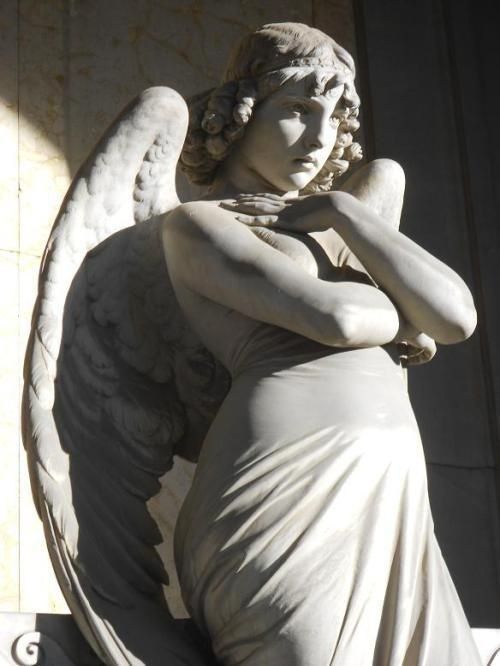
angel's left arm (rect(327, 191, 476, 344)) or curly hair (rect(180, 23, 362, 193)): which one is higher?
curly hair (rect(180, 23, 362, 193))

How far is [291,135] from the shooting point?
168 inches

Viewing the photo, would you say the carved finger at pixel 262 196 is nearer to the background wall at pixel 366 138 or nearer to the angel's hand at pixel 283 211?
the angel's hand at pixel 283 211

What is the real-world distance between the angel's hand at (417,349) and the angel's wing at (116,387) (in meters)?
0.39

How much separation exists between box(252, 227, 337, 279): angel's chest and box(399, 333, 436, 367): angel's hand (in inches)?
8.5

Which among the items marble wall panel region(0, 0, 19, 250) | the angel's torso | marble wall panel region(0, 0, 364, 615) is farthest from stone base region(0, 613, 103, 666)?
marble wall panel region(0, 0, 19, 250)

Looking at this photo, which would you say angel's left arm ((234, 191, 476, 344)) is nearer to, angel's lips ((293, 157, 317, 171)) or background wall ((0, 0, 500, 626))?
angel's lips ((293, 157, 317, 171))

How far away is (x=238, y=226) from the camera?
158 inches

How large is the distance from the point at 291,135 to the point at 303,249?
34cm

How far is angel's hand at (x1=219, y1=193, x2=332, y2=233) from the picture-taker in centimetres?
403

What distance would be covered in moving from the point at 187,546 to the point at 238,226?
638 mm

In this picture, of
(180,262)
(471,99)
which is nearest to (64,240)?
(180,262)

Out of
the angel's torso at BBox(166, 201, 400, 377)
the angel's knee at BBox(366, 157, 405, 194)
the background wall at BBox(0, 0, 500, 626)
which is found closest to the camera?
the angel's torso at BBox(166, 201, 400, 377)

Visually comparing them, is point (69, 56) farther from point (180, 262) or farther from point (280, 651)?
point (280, 651)

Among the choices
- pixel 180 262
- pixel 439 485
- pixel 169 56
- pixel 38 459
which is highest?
pixel 169 56
